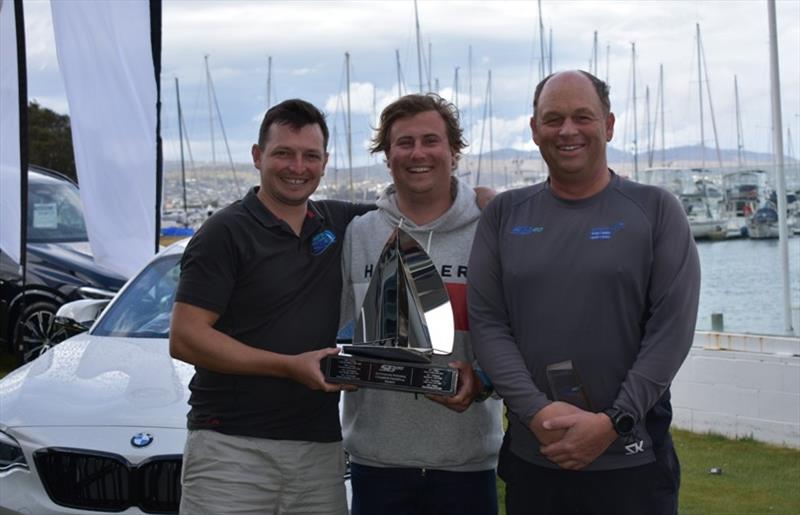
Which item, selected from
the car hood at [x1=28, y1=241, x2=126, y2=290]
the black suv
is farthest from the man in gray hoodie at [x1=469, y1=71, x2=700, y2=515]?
the car hood at [x1=28, y1=241, x2=126, y2=290]

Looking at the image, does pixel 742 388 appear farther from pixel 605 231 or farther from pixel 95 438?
pixel 605 231

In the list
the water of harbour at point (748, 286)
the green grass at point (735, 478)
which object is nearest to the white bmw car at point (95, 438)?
the green grass at point (735, 478)

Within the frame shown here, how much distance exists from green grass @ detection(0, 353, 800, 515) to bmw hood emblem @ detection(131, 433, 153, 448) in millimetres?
2625

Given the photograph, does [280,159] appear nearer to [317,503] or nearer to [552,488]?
[317,503]

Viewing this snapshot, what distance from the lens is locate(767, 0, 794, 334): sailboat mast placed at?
29.5 ft

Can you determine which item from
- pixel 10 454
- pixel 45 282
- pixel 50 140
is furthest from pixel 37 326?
pixel 50 140

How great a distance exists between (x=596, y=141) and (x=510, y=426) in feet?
3.09

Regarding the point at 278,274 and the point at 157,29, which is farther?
the point at 157,29

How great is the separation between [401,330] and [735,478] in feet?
14.9

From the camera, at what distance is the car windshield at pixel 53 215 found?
42.8ft

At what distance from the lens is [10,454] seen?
5.23 metres

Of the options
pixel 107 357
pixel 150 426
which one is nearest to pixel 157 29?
pixel 107 357

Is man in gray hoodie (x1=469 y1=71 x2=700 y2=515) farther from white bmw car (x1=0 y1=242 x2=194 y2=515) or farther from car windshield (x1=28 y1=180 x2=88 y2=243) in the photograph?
car windshield (x1=28 y1=180 x2=88 y2=243)

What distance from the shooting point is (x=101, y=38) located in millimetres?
9195
